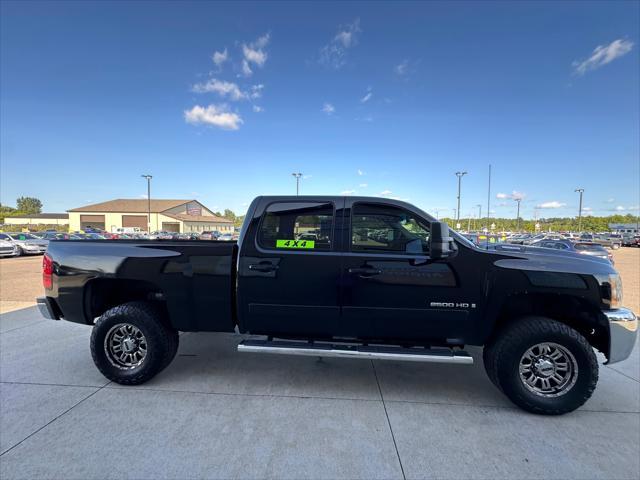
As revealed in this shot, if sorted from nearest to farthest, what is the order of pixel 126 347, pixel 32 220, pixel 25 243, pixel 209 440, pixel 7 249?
pixel 209 440 → pixel 126 347 → pixel 7 249 → pixel 25 243 → pixel 32 220

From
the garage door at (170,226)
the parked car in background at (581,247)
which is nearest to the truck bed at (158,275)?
the parked car in background at (581,247)

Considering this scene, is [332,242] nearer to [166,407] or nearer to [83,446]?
[166,407]

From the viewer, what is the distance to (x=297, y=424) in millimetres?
2725

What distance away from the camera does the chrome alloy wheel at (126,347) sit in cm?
336

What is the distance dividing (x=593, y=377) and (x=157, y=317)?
4.23 m

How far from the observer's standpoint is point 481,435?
2648 millimetres

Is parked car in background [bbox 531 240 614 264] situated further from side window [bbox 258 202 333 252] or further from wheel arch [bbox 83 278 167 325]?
wheel arch [bbox 83 278 167 325]

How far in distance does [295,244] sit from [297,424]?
1.61 m

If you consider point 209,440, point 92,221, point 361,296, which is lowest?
point 209,440

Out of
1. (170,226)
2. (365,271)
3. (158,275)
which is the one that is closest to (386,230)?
(365,271)

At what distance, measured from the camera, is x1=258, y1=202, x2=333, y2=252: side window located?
3.20m

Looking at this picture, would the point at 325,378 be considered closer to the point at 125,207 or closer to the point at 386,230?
the point at 386,230

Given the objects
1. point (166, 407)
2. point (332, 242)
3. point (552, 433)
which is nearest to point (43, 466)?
point (166, 407)

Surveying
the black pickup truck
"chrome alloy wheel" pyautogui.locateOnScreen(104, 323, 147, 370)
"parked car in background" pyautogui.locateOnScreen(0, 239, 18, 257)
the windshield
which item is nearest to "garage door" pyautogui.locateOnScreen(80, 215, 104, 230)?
"parked car in background" pyautogui.locateOnScreen(0, 239, 18, 257)
